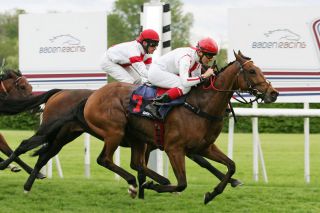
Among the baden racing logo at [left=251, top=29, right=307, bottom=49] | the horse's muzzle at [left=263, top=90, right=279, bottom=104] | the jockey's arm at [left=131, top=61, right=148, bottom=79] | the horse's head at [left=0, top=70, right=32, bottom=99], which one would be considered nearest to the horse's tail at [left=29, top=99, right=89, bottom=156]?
the jockey's arm at [left=131, top=61, right=148, bottom=79]

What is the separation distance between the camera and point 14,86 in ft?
31.8

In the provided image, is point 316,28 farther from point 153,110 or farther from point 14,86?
point 14,86

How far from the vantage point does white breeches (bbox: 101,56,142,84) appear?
8.89 m

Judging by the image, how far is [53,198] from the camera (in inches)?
312

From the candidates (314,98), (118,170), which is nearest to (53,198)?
(118,170)

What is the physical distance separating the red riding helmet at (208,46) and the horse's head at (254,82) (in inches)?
9.6

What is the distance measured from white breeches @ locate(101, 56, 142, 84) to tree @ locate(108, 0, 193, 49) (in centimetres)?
5892

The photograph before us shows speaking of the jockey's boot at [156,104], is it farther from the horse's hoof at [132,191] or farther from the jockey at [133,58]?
the horse's hoof at [132,191]

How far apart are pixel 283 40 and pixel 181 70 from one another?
117 inches

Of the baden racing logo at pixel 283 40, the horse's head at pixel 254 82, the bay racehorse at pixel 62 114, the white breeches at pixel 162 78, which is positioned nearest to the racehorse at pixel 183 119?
the horse's head at pixel 254 82

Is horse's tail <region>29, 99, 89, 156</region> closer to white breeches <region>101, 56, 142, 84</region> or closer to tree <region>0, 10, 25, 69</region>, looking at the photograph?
white breeches <region>101, 56, 142, 84</region>

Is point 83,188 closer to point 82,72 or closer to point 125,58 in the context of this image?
point 125,58

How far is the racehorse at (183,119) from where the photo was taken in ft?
24.1

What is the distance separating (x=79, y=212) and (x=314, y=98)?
4181mm
